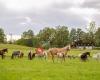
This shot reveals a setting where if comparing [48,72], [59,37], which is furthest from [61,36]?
[48,72]

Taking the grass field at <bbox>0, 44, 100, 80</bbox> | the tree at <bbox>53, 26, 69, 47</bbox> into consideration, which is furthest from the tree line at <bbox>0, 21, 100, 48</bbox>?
the grass field at <bbox>0, 44, 100, 80</bbox>

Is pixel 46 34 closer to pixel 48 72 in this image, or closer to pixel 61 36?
pixel 61 36

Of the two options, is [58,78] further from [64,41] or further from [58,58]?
[64,41]

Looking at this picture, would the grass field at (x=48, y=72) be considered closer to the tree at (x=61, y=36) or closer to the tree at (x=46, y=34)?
the tree at (x=61, y=36)

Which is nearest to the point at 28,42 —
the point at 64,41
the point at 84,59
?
the point at 64,41

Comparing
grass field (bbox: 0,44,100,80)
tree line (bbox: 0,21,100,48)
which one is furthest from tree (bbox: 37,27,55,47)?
grass field (bbox: 0,44,100,80)

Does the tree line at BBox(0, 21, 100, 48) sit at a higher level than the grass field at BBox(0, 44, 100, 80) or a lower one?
higher

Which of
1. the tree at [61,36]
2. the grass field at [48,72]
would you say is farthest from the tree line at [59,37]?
the grass field at [48,72]

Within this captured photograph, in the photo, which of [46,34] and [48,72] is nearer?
[48,72]

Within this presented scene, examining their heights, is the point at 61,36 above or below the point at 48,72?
above

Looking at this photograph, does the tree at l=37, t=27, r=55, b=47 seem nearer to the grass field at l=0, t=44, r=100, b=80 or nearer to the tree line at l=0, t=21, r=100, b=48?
the tree line at l=0, t=21, r=100, b=48

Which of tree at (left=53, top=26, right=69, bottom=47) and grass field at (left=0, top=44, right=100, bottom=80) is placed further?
tree at (left=53, top=26, right=69, bottom=47)

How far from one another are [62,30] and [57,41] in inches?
443

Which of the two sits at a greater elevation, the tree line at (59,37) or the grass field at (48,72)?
the tree line at (59,37)
